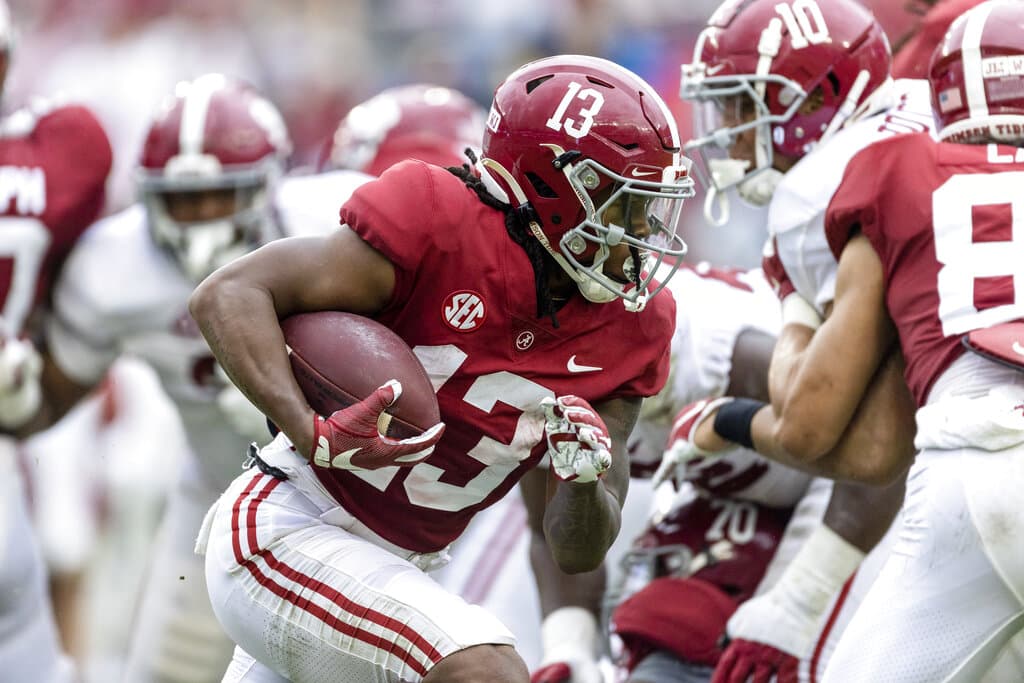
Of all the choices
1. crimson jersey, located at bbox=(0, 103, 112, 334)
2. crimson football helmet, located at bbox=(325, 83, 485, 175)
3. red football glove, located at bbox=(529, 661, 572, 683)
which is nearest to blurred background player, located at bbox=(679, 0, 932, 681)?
red football glove, located at bbox=(529, 661, 572, 683)

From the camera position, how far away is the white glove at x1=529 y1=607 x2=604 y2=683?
4.53 meters

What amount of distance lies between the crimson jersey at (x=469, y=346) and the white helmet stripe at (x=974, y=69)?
85 centimetres

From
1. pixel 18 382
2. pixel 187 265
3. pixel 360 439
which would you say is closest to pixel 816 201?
pixel 360 439

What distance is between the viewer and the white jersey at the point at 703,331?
455 cm

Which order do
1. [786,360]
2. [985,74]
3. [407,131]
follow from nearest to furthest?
1. [985,74]
2. [786,360]
3. [407,131]

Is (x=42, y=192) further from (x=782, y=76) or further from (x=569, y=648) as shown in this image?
(x=782, y=76)

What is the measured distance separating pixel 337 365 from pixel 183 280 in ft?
9.68

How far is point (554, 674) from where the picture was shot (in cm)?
452

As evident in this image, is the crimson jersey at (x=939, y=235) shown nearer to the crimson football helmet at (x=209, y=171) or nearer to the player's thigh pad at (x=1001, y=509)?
the player's thigh pad at (x=1001, y=509)

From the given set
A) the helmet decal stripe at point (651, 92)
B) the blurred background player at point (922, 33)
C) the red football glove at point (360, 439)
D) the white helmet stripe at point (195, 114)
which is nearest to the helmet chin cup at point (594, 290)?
the helmet decal stripe at point (651, 92)

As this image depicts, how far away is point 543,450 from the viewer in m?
3.55

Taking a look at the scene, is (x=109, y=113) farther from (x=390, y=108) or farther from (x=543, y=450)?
(x=543, y=450)

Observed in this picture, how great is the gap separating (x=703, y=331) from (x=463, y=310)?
1382 mm

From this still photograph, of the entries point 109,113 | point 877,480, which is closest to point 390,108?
point 877,480
